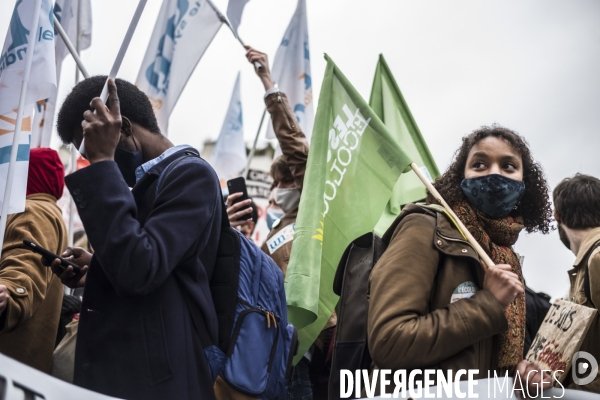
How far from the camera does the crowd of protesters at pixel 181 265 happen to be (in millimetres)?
2389

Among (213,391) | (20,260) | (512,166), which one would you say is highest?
(512,166)

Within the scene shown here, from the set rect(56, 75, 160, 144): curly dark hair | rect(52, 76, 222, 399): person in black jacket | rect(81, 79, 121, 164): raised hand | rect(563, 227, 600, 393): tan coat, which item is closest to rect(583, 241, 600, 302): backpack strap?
rect(563, 227, 600, 393): tan coat

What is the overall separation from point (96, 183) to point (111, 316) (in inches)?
16.9

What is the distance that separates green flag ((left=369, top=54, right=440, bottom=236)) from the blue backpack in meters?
1.96

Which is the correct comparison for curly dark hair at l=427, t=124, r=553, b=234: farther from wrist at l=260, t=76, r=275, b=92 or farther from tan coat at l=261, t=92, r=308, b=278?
wrist at l=260, t=76, r=275, b=92

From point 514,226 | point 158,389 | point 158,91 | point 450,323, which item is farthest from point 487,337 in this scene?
point 158,91

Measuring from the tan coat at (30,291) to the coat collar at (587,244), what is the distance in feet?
8.35

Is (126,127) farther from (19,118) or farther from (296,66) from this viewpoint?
(296,66)

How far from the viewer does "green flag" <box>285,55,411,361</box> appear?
3.61 m

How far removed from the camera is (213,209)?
2.62 m

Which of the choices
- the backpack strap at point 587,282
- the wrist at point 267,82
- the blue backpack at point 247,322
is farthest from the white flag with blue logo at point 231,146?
the blue backpack at point 247,322

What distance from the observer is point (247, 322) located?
2621mm

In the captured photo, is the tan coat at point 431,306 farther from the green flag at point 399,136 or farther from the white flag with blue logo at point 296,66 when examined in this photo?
the white flag with blue logo at point 296,66

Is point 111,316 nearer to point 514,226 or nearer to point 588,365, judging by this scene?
point 514,226
